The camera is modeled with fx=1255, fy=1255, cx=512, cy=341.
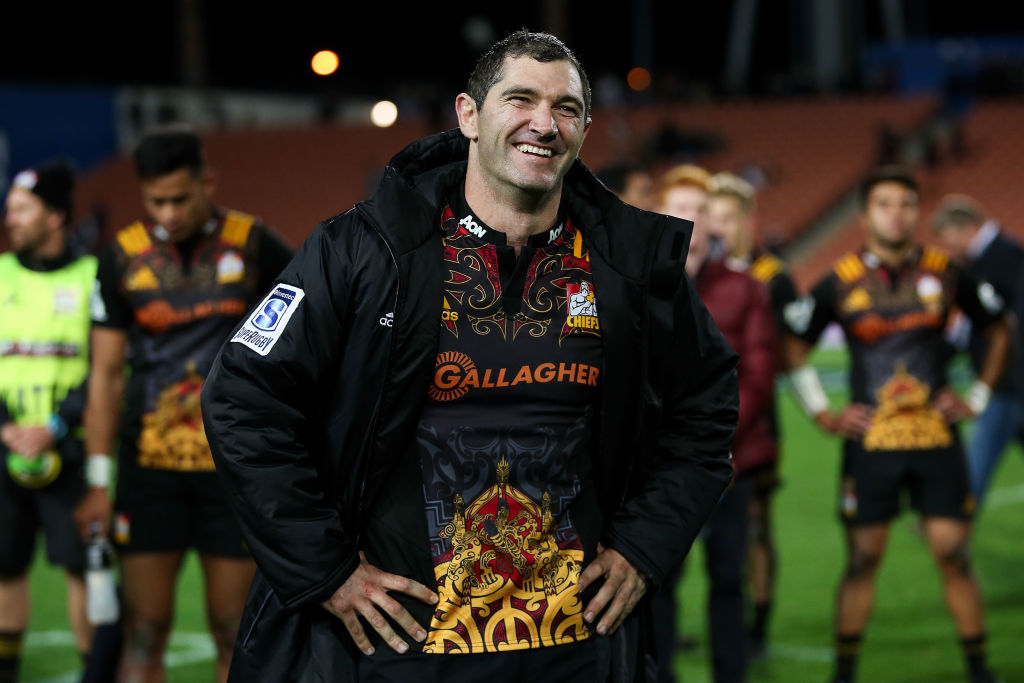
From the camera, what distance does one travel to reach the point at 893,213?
211 inches

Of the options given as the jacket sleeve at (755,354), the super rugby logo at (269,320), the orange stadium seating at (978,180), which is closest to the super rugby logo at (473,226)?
the super rugby logo at (269,320)

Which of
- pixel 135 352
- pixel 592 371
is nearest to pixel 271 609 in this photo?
pixel 592 371

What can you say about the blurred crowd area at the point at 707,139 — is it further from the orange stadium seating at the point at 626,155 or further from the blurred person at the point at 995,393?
the blurred person at the point at 995,393

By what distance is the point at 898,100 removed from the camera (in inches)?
1144

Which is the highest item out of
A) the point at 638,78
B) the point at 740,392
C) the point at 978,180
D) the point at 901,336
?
the point at 638,78

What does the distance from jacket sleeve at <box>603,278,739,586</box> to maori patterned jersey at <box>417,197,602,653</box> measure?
6.5 inches

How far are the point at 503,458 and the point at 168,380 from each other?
82.4 inches

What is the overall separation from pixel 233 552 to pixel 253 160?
29.2m

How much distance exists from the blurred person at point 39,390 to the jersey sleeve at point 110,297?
30.2 inches

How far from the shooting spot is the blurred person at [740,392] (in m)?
5.05

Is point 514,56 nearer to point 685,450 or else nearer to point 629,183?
point 685,450

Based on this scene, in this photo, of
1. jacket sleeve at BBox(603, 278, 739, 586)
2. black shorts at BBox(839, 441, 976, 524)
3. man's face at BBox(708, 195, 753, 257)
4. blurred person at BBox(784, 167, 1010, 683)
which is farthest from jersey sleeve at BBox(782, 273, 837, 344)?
jacket sleeve at BBox(603, 278, 739, 586)

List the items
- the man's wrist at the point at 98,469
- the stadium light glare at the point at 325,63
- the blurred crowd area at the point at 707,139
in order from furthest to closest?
the blurred crowd area at the point at 707,139 < the man's wrist at the point at 98,469 < the stadium light glare at the point at 325,63

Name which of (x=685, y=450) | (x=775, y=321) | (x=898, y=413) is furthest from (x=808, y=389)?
(x=685, y=450)
